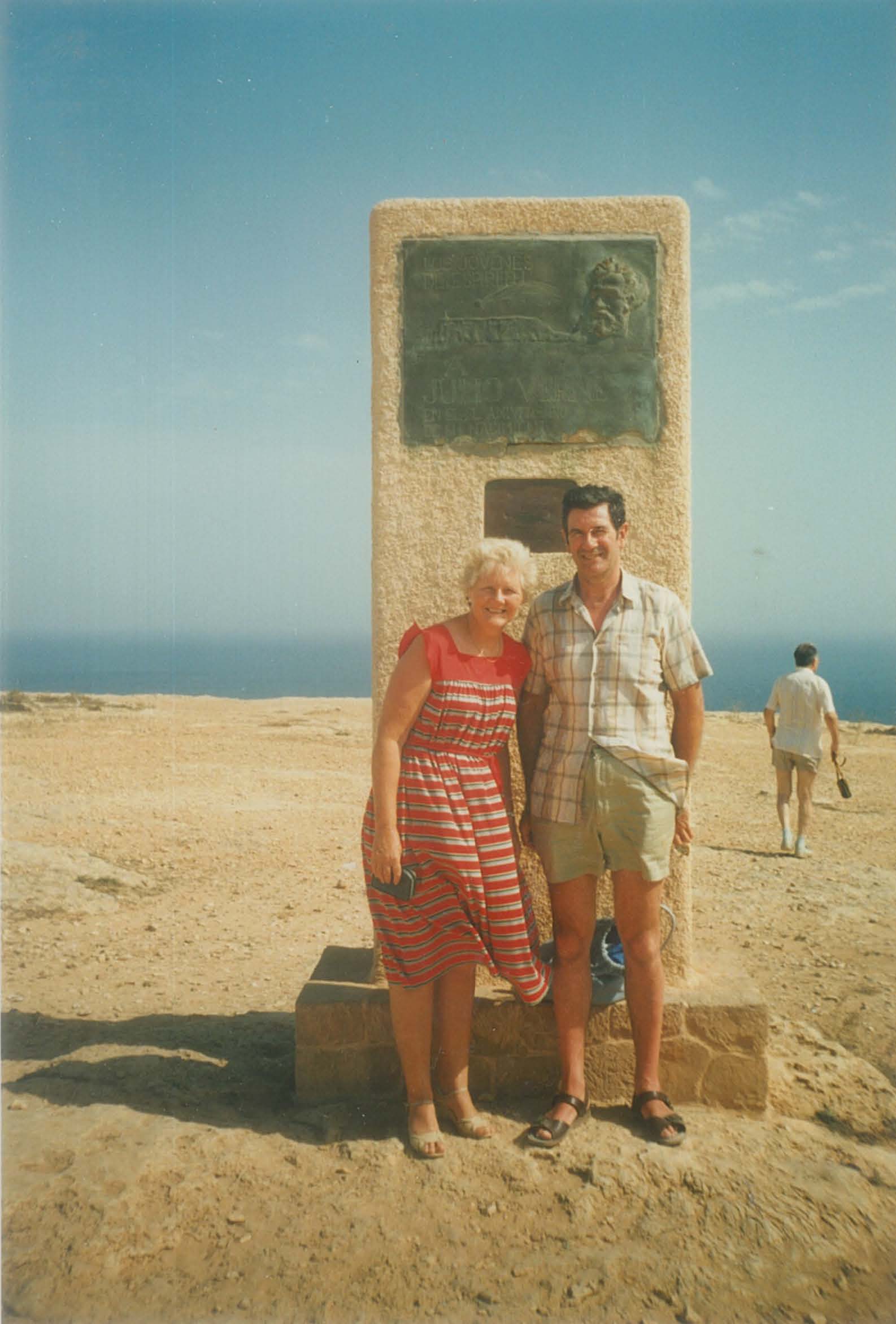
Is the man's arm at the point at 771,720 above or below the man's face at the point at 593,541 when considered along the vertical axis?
below

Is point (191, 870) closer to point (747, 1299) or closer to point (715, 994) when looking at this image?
point (715, 994)

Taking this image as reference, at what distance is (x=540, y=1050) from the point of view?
3.31 m

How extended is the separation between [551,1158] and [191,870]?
159 inches

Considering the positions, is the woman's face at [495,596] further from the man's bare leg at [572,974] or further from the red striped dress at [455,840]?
the man's bare leg at [572,974]

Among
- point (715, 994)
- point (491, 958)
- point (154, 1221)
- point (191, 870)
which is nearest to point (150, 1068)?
point (154, 1221)

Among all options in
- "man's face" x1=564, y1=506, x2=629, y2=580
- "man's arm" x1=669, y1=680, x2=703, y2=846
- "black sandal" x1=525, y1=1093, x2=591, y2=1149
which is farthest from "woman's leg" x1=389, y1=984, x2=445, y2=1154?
"man's face" x1=564, y1=506, x2=629, y2=580

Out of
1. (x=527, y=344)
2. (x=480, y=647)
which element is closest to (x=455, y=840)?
(x=480, y=647)

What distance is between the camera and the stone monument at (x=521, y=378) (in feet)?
11.3

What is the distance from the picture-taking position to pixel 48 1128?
306 cm

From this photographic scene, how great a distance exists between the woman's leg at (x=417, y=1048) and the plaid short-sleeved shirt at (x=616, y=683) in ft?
2.23

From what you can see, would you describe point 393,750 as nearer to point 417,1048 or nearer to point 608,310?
point 417,1048

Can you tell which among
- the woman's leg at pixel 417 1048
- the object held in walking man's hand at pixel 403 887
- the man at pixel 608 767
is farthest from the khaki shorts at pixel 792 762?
the object held in walking man's hand at pixel 403 887

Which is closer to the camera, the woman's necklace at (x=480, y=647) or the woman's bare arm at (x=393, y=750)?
the woman's bare arm at (x=393, y=750)

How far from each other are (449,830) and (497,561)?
2.67 ft
